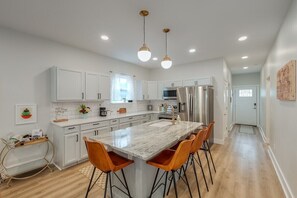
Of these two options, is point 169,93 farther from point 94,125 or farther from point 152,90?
point 94,125

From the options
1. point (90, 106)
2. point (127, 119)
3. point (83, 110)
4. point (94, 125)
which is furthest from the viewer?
point (127, 119)

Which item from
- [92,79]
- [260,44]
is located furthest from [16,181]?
[260,44]

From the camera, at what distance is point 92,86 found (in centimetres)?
364

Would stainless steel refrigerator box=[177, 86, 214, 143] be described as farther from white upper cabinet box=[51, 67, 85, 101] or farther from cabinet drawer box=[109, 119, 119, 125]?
white upper cabinet box=[51, 67, 85, 101]

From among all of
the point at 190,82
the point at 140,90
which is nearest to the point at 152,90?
the point at 140,90

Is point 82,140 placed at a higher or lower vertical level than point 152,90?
lower

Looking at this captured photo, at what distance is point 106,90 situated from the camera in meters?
3.97

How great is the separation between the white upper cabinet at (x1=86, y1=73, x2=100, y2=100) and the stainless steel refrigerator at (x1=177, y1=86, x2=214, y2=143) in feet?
8.29

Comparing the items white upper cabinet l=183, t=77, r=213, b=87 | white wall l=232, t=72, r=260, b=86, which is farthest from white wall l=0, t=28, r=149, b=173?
white wall l=232, t=72, r=260, b=86

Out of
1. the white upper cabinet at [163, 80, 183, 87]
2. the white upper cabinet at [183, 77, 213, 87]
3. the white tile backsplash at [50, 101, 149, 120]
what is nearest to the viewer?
the white tile backsplash at [50, 101, 149, 120]

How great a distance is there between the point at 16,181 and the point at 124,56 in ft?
12.2

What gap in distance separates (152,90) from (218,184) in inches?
150

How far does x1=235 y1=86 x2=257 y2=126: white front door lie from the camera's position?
7.01m

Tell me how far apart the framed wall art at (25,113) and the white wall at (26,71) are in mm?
58
